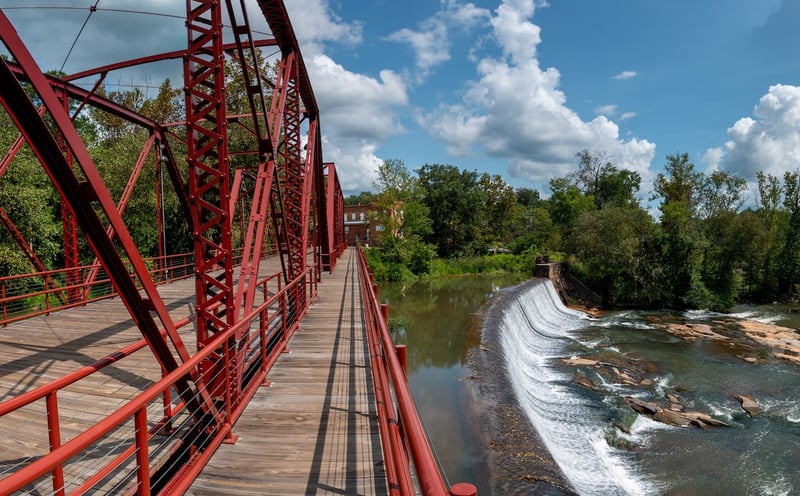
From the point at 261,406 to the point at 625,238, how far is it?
95.8ft

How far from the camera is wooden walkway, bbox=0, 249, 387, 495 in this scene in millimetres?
3516

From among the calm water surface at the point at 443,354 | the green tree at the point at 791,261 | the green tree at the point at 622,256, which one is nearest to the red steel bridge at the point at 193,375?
the calm water surface at the point at 443,354

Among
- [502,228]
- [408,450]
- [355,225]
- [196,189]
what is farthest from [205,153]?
[355,225]

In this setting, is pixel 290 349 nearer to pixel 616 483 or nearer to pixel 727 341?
pixel 616 483

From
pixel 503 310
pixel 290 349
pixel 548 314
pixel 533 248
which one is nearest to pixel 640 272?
pixel 548 314

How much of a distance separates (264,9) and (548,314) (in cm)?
2049

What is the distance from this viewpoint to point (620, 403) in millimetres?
12289

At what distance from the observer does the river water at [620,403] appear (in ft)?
29.5

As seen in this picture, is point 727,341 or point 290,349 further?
point 727,341

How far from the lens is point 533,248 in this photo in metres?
46.2

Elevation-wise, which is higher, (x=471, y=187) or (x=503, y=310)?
(x=471, y=187)

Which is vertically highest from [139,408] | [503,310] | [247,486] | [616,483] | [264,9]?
[264,9]

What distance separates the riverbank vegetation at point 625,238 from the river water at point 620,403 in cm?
626

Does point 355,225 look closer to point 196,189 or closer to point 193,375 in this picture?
point 196,189
